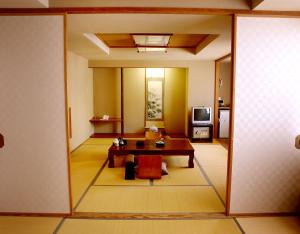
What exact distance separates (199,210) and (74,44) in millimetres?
4059

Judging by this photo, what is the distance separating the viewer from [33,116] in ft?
10.1

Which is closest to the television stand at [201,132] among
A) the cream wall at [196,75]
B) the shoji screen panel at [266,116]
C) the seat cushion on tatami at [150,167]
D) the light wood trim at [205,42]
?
the cream wall at [196,75]

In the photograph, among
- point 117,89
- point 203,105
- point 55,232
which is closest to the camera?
point 55,232

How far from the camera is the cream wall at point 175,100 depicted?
896cm

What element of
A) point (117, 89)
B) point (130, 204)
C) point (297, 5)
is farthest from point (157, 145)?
point (117, 89)

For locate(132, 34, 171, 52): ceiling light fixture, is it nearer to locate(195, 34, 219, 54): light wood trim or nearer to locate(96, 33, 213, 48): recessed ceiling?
locate(96, 33, 213, 48): recessed ceiling

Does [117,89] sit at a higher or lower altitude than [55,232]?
higher

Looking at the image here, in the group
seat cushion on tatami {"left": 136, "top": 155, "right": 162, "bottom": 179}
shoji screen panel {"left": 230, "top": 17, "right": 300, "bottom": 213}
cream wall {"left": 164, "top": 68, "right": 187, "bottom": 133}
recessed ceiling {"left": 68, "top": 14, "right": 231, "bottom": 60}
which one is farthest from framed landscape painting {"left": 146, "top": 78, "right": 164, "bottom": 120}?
shoji screen panel {"left": 230, "top": 17, "right": 300, "bottom": 213}

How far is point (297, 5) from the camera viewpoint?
2.86 meters

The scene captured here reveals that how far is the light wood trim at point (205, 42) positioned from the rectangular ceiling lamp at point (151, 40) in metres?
0.84

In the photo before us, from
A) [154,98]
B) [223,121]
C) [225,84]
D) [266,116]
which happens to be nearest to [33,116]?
[266,116]

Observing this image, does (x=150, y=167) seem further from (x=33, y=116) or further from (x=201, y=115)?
(x=201, y=115)

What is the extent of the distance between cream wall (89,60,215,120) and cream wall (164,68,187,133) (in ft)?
2.55

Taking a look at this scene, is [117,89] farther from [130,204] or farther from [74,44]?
[130,204]
